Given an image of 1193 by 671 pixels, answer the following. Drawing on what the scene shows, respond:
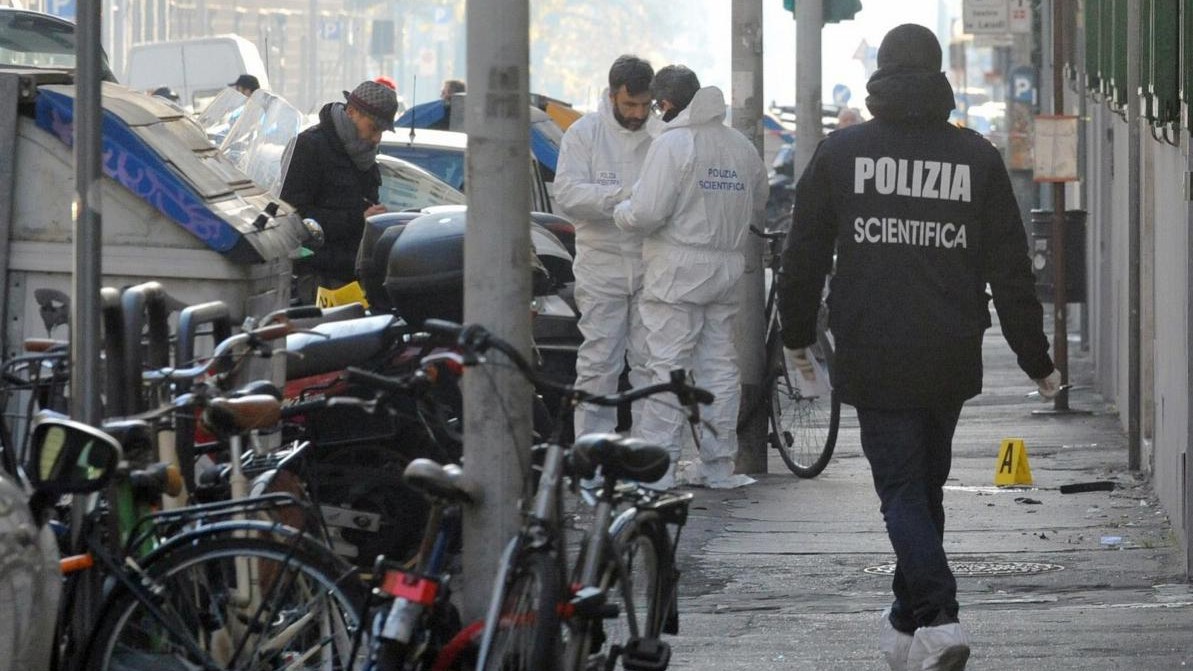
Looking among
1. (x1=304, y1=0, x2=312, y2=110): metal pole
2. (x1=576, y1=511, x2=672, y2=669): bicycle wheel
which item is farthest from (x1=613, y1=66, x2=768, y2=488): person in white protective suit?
(x1=304, y1=0, x2=312, y2=110): metal pole

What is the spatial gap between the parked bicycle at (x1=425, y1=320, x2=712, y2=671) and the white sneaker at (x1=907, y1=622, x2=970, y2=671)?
112 centimetres

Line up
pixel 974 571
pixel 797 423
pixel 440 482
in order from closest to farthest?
pixel 440 482 < pixel 974 571 < pixel 797 423

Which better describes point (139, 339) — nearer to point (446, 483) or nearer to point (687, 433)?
point (446, 483)

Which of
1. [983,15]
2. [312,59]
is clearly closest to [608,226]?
[983,15]

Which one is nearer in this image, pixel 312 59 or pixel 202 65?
pixel 202 65

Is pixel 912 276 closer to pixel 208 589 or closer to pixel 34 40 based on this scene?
pixel 208 589

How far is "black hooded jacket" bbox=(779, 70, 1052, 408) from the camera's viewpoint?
20.9 ft

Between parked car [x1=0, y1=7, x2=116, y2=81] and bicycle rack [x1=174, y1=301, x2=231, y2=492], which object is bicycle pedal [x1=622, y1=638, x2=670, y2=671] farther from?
parked car [x1=0, y1=7, x2=116, y2=81]

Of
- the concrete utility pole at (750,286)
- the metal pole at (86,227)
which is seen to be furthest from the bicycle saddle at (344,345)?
the concrete utility pole at (750,286)

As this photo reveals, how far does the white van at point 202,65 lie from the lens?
108 feet

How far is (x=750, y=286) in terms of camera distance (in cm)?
1151

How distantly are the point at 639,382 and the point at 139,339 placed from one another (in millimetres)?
5370

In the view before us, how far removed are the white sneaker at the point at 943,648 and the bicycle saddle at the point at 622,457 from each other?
1.45 m

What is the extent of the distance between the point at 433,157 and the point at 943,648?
9127 millimetres
